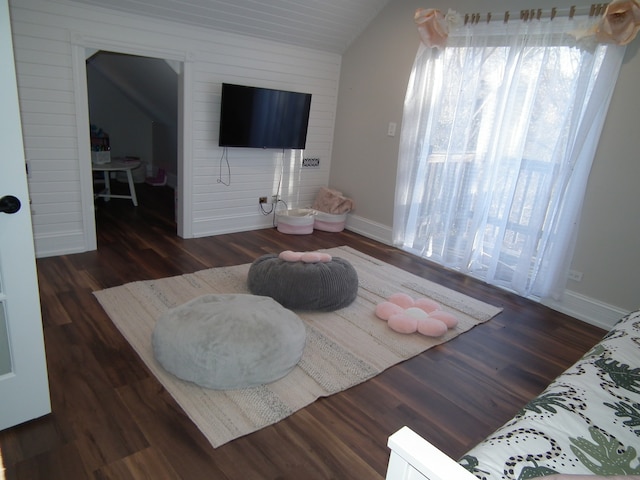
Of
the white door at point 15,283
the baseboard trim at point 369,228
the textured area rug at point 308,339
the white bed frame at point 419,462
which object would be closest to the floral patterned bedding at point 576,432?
the white bed frame at point 419,462

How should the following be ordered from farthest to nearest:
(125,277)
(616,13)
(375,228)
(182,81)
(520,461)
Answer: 1. (375,228)
2. (182,81)
3. (125,277)
4. (616,13)
5. (520,461)

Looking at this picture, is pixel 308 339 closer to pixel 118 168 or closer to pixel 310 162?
pixel 310 162

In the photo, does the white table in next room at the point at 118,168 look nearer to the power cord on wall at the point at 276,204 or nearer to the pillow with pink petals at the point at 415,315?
the power cord on wall at the point at 276,204

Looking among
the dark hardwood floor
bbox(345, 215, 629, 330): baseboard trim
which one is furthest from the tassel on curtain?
the dark hardwood floor

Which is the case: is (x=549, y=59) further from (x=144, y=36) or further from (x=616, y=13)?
(x=144, y=36)

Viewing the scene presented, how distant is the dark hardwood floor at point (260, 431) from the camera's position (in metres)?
1.68

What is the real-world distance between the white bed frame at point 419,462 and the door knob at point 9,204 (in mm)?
1519

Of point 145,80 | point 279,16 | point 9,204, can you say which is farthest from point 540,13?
point 145,80

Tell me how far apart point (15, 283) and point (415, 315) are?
2.29 meters

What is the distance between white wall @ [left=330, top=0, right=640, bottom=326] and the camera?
3.00 meters

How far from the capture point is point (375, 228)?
190 inches

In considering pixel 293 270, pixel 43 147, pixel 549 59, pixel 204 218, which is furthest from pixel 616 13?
pixel 43 147

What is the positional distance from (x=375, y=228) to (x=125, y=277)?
2.67 m

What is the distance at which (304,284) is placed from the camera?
2863 mm
